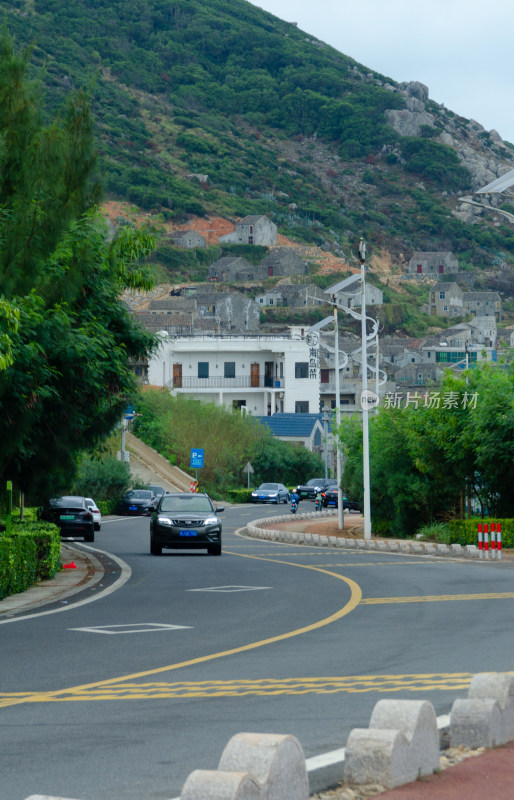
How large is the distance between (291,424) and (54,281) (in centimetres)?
7684

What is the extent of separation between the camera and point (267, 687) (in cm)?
1054

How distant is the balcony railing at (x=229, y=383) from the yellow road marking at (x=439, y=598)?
80374mm

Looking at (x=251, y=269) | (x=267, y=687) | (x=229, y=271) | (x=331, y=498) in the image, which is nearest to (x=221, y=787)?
(x=267, y=687)

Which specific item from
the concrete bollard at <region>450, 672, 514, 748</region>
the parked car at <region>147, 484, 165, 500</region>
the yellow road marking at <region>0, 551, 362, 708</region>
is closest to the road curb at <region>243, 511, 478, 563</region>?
the yellow road marking at <region>0, 551, 362, 708</region>

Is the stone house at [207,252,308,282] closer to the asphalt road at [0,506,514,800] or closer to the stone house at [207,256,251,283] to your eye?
the stone house at [207,256,251,283]

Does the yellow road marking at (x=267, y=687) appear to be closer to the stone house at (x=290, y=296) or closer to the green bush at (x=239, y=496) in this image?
the green bush at (x=239, y=496)

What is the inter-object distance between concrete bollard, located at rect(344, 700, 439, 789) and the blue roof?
8763 centimetres

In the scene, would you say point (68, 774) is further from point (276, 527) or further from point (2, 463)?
point (276, 527)

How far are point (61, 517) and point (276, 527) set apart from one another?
41.5 feet

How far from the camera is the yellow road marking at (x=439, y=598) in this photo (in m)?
18.8

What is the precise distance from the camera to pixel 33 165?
1944 cm

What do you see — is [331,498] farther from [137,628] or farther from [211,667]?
[211,667]

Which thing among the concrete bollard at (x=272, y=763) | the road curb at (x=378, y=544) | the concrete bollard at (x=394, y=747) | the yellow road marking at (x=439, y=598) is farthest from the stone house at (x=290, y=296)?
the concrete bollard at (x=272, y=763)

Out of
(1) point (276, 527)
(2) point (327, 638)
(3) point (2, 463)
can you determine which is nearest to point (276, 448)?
(1) point (276, 527)
